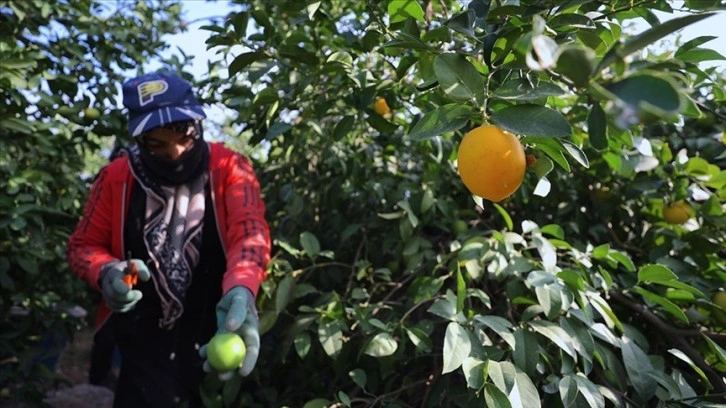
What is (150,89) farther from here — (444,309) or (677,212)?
(677,212)

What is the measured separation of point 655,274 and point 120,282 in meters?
1.17

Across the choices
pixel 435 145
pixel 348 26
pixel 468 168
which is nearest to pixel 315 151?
pixel 348 26

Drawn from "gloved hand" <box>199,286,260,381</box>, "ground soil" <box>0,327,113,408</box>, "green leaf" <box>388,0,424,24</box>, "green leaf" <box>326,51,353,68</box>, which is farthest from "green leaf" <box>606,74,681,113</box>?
"ground soil" <box>0,327,113,408</box>

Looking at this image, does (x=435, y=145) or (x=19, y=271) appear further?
(x=19, y=271)

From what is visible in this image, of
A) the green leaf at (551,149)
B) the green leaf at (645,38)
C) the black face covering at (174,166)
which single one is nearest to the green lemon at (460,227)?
the black face covering at (174,166)

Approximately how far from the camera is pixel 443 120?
0.81m

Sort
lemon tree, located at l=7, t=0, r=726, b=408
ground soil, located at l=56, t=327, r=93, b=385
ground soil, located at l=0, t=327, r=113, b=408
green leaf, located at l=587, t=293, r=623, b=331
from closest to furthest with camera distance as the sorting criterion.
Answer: lemon tree, located at l=7, t=0, r=726, b=408 → green leaf, located at l=587, t=293, r=623, b=331 → ground soil, located at l=0, t=327, r=113, b=408 → ground soil, located at l=56, t=327, r=93, b=385

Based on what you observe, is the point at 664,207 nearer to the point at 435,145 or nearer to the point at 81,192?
the point at 435,145

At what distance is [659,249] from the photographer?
5.05 ft

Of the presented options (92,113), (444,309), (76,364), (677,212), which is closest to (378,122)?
(444,309)

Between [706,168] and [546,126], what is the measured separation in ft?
3.43

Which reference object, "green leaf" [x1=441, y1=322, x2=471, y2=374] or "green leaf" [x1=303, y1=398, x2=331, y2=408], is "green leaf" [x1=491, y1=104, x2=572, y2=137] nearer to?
"green leaf" [x1=441, y1=322, x2=471, y2=374]

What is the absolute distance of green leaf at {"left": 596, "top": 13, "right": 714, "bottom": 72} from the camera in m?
0.54

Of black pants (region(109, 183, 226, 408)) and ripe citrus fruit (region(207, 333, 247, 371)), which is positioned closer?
ripe citrus fruit (region(207, 333, 247, 371))
